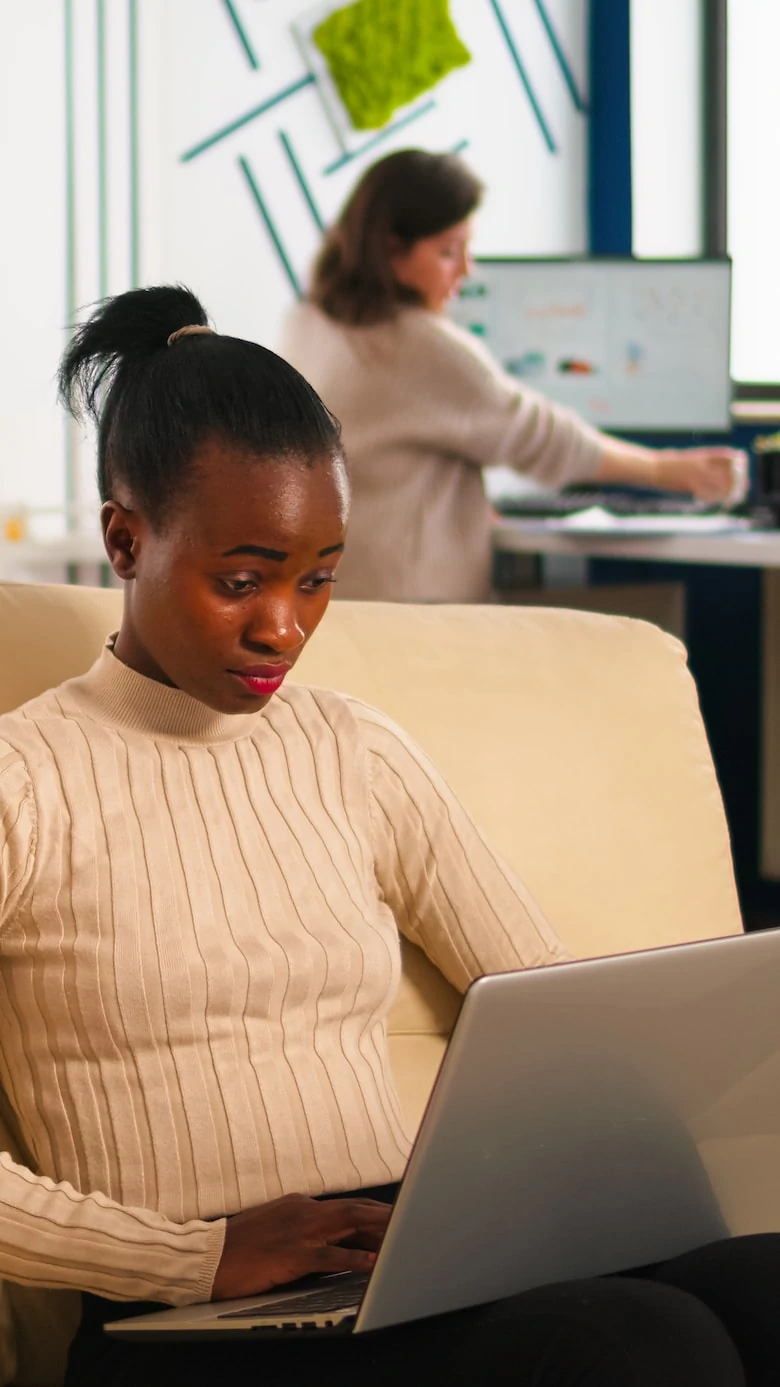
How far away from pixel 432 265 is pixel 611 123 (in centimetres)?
154

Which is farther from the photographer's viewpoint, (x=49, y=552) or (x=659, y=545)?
(x=49, y=552)

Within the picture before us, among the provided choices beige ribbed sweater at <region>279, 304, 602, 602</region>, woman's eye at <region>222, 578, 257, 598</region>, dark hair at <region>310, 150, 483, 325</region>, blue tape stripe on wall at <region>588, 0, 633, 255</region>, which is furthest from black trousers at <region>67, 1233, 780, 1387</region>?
blue tape stripe on wall at <region>588, 0, 633, 255</region>

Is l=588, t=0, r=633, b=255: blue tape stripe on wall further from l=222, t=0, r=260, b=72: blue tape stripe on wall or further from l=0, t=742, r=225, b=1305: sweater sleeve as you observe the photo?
l=0, t=742, r=225, b=1305: sweater sleeve

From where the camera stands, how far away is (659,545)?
2.93m

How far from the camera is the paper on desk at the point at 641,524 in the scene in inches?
117

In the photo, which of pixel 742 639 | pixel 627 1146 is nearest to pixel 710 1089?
pixel 627 1146

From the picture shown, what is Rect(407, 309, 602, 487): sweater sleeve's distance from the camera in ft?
8.68

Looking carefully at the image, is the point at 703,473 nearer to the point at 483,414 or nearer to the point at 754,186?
the point at 483,414

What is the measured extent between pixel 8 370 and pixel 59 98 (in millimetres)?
518

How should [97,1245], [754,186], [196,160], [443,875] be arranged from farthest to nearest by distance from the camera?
[754,186] < [196,160] < [443,875] < [97,1245]

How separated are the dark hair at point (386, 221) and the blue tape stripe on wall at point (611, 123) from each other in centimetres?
130

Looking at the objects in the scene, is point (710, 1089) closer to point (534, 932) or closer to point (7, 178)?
point (534, 932)

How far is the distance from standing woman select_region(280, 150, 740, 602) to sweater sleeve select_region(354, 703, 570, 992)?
1535 millimetres

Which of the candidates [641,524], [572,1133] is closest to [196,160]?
[641,524]
